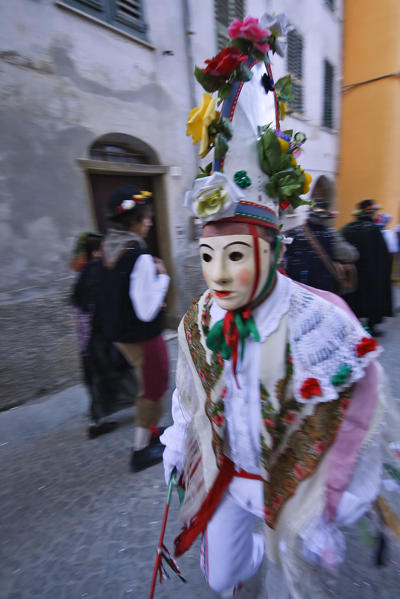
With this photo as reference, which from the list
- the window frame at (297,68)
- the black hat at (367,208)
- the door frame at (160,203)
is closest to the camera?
the door frame at (160,203)

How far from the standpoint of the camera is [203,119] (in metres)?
1.02

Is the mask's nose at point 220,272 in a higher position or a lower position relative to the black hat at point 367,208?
lower

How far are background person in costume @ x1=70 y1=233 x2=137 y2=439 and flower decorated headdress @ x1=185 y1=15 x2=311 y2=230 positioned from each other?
1623 mm

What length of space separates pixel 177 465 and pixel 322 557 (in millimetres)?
657

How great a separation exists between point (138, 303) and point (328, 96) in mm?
9605

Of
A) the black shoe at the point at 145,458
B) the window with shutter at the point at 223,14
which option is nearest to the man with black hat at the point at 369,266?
the black shoe at the point at 145,458

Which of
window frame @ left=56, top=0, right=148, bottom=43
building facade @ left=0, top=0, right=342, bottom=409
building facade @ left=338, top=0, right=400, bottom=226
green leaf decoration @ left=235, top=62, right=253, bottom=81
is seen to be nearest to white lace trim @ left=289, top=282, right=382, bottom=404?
green leaf decoration @ left=235, top=62, right=253, bottom=81

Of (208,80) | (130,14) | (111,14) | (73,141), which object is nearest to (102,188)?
(73,141)

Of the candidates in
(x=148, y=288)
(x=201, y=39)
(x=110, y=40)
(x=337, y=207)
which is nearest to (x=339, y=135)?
(x=337, y=207)

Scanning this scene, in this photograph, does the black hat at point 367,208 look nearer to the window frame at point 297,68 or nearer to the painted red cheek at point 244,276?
the painted red cheek at point 244,276

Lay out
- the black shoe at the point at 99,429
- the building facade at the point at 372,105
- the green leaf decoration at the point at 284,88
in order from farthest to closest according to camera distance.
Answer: the building facade at the point at 372,105 < the black shoe at the point at 99,429 < the green leaf decoration at the point at 284,88

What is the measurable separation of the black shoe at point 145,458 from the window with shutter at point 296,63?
7.40m

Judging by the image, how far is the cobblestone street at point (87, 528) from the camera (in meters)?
1.62

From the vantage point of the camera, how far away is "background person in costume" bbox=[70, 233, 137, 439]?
255cm
